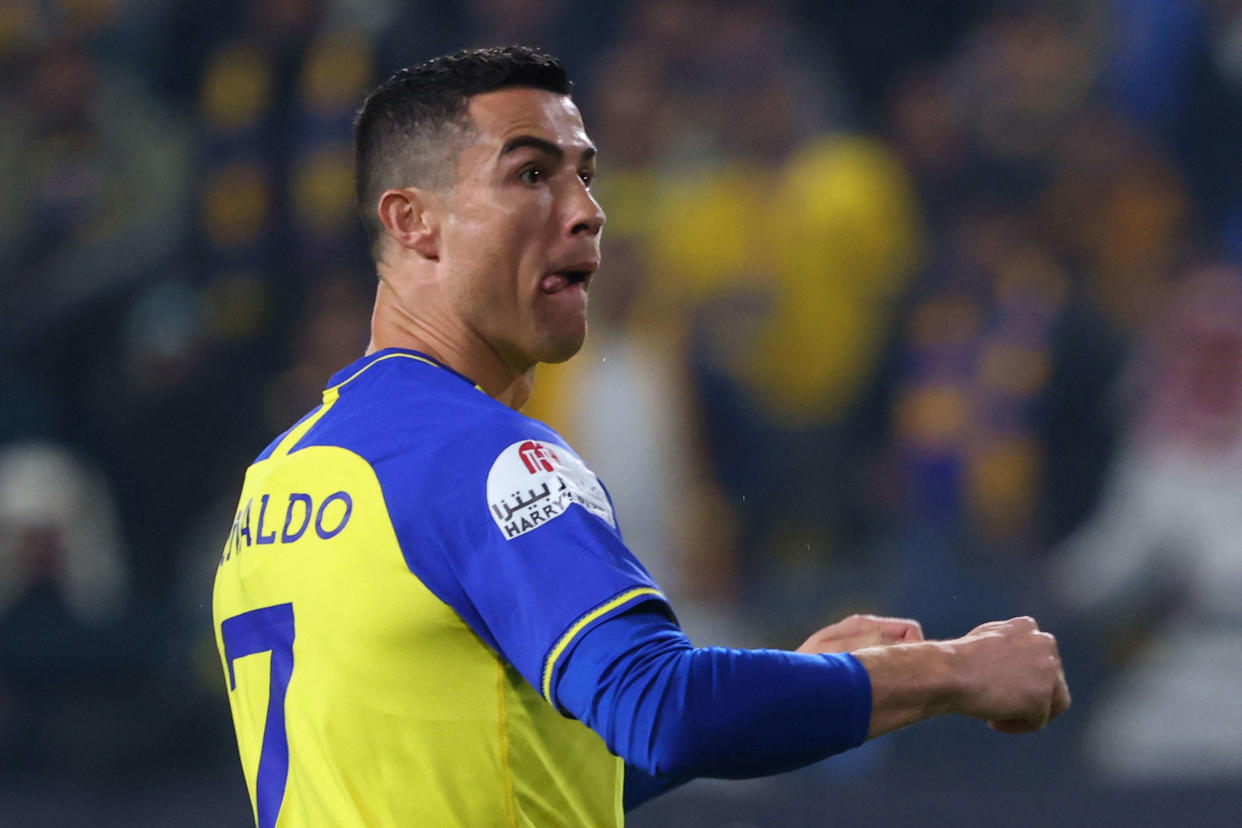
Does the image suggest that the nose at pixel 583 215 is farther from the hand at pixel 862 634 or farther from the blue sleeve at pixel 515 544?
the hand at pixel 862 634

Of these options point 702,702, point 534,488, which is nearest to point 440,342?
point 534,488

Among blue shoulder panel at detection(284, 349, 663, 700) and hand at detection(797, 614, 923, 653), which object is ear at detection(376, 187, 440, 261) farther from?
hand at detection(797, 614, 923, 653)

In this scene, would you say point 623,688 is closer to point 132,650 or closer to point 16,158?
point 132,650

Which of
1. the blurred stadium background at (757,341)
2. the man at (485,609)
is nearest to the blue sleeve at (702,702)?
the man at (485,609)

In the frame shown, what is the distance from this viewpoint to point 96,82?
22.3 ft

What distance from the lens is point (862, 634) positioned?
1.96 m

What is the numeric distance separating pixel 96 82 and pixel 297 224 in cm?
113

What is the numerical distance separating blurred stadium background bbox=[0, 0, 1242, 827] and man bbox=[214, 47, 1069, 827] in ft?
11.3

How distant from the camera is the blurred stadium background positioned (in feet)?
Result: 18.7

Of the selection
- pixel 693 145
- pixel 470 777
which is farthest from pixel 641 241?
pixel 470 777

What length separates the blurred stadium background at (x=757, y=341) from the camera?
18.7ft

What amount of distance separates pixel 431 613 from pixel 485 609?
0.24 ft

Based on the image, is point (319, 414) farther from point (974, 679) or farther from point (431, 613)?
point (974, 679)

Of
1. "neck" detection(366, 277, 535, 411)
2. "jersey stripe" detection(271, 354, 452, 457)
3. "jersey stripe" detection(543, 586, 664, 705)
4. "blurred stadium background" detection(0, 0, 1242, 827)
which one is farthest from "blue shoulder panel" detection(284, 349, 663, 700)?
"blurred stadium background" detection(0, 0, 1242, 827)
